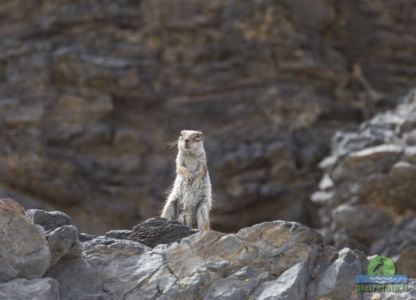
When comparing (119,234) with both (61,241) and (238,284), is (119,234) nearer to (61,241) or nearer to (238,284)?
(61,241)

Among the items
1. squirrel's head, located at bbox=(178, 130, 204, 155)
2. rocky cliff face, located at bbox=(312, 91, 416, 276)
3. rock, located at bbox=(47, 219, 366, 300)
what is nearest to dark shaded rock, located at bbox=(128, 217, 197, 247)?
rock, located at bbox=(47, 219, 366, 300)

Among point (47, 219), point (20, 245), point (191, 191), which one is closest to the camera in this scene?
point (20, 245)

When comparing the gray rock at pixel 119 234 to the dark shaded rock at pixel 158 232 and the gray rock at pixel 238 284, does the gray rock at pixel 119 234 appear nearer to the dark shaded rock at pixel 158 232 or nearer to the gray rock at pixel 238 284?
the dark shaded rock at pixel 158 232

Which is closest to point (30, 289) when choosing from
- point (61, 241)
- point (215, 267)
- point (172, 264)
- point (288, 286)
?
point (61, 241)

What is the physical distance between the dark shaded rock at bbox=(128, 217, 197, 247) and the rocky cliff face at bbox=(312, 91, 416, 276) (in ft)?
39.3

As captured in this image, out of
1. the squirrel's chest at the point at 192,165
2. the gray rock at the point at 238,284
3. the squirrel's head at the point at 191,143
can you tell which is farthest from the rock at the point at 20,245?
the squirrel's head at the point at 191,143

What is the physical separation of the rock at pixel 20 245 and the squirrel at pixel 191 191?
4.72 meters

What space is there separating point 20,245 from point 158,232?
220 centimetres

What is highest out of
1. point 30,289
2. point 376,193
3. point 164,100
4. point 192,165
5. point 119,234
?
point 30,289

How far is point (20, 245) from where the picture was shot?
942cm

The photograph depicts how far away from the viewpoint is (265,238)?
10312 mm

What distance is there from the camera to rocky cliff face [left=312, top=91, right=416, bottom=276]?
891 inches

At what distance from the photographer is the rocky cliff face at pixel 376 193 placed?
22.6 m

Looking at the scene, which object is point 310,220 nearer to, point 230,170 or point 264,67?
point 230,170
